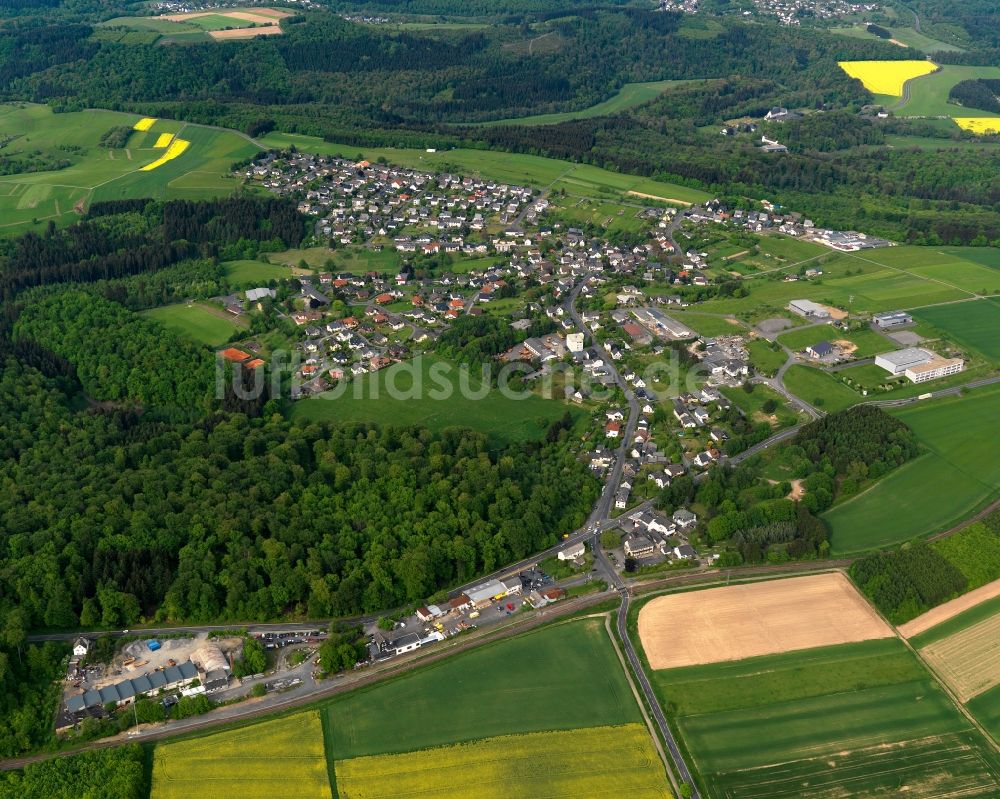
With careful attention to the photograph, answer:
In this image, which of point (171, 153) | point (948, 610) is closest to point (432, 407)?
point (948, 610)

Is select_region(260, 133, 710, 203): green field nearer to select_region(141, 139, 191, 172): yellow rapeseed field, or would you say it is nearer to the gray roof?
select_region(141, 139, 191, 172): yellow rapeseed field

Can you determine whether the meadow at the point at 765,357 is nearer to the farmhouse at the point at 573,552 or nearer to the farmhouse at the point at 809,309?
the farmhouse at the point at 809,309

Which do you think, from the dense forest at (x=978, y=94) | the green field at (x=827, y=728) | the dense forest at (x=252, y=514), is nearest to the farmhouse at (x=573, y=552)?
the dense forest at (x=252, y=514)

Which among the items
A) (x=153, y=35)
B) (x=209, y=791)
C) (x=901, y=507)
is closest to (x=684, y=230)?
(x=901, y=507)

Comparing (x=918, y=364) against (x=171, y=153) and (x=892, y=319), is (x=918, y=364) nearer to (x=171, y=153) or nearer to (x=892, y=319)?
(x=892, y=319)

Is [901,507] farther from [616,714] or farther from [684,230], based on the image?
[684,230]

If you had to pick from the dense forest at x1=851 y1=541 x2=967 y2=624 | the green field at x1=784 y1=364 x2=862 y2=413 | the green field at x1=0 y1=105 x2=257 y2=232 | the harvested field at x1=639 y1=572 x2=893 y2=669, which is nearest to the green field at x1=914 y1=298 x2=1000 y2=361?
the green field at x1=784 y1=364 x2=862 y2=413
